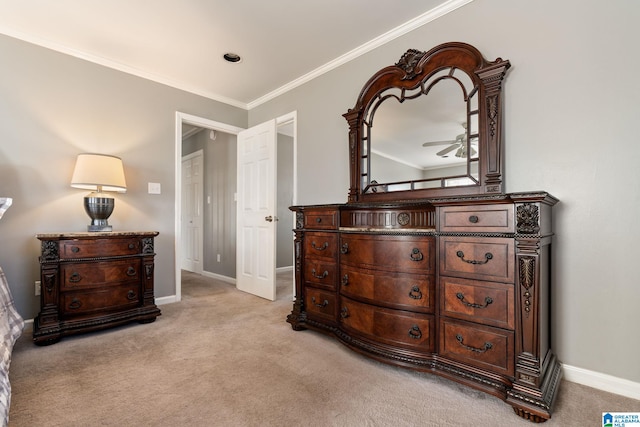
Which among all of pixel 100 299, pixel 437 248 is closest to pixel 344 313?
pixel 437 248

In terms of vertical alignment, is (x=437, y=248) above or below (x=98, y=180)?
below

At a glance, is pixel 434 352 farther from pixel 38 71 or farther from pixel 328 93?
pixel 38 71

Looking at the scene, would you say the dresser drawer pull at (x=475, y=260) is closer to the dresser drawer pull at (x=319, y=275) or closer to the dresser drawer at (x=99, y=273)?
the dresser drawer pull at (x=319, y=275)

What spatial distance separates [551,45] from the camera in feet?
5.83

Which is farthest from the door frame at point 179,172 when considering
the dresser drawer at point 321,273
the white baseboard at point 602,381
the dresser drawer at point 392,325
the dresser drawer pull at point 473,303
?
the white baseboard at point 602,381

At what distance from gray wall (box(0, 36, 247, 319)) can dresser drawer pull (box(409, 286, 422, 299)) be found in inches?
105

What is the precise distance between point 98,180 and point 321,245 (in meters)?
1.97

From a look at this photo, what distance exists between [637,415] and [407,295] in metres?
1.12

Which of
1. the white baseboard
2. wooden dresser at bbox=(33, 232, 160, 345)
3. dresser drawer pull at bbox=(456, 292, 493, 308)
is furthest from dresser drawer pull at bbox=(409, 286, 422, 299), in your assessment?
wooden dresser at bbox=(33, 232, 160, 345)

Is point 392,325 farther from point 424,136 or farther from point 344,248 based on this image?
point 424,136

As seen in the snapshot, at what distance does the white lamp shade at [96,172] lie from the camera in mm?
2514

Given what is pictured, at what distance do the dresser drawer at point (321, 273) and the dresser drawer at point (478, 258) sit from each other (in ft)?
2.69

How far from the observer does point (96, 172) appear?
255cm

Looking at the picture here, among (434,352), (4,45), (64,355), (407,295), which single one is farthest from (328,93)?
(64,355)
